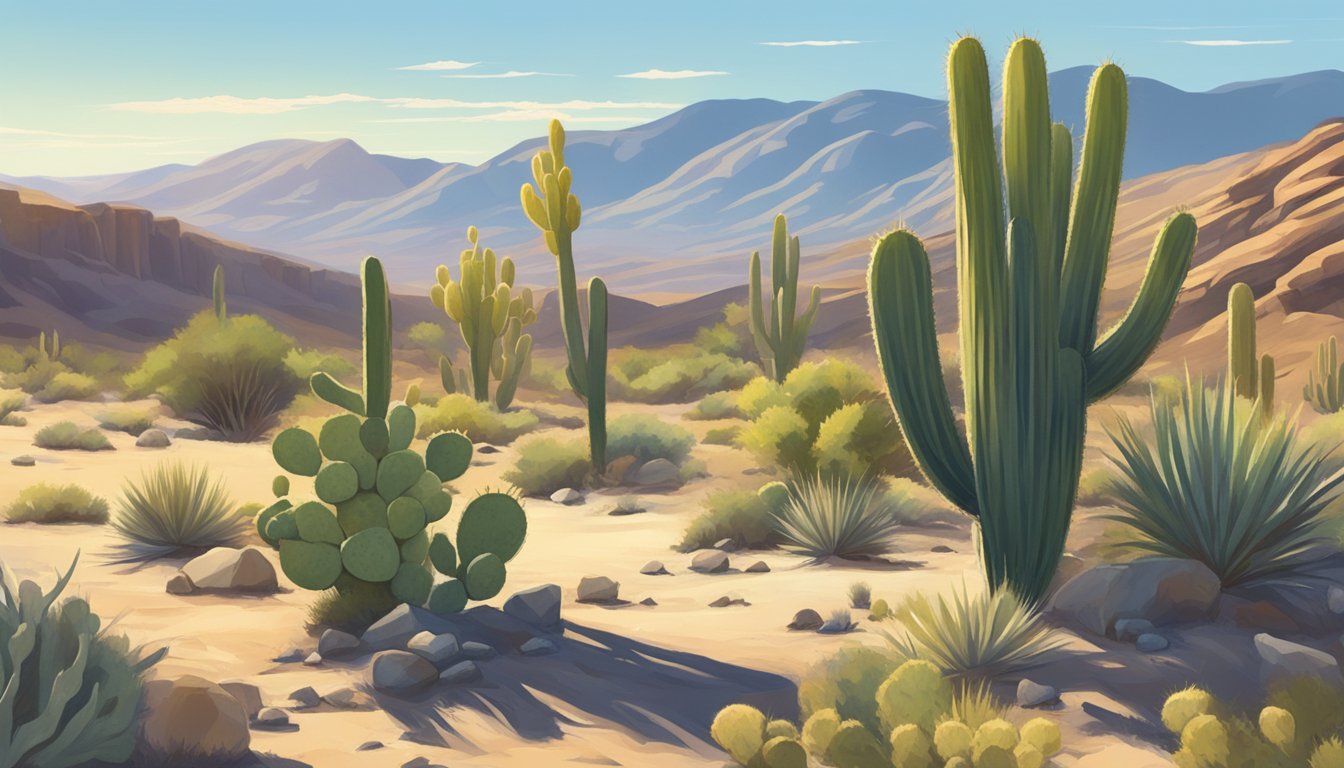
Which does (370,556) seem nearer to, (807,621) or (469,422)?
(807,621)

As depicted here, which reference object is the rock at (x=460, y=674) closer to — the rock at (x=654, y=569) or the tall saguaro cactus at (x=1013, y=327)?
the tall saguaro cactus at (x=1013, y=327)

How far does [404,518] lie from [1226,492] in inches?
222

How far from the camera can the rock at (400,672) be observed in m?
8.12

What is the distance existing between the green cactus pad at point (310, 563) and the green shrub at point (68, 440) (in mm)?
14007

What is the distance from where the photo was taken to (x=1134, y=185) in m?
99.2

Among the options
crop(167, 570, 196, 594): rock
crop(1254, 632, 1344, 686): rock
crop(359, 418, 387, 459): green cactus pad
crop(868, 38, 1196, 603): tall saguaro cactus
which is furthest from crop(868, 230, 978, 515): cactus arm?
crop(167, 570, 196, 594): rock

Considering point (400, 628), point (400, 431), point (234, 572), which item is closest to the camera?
point (400, 628)

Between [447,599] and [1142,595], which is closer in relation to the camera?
[1142,595]

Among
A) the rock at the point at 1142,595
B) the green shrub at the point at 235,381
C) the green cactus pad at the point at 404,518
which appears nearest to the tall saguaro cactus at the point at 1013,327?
the rock at the point at 1142,595

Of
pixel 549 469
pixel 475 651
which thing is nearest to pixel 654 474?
pixel 549 469

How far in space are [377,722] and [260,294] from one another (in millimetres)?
82306

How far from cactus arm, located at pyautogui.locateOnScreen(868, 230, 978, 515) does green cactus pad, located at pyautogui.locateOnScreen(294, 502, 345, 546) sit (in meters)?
3.86

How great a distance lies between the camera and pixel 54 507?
14.8 m

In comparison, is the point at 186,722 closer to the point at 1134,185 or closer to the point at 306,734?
the point at 306,734
